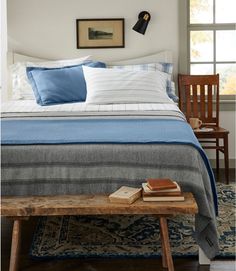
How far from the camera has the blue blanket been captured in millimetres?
2402

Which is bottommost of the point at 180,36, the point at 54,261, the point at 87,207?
the point at 54,261

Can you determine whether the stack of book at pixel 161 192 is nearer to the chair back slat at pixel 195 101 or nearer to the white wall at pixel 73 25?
the chair back slat at pixel 195 101

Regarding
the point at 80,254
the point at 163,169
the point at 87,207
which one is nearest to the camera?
the point at 87,207

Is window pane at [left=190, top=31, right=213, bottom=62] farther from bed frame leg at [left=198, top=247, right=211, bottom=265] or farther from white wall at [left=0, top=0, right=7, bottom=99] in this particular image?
bed frame leg at [left=198, top=247, right=211, bottom=265]

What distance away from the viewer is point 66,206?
211 cm

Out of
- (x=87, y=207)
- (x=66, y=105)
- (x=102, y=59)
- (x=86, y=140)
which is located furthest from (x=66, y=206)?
(x=102, y=59)

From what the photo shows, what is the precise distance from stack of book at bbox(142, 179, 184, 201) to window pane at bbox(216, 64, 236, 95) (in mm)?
2846

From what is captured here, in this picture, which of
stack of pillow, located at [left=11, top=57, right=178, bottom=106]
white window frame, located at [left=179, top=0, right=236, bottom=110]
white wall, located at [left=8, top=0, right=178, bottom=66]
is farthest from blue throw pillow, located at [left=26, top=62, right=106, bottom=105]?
white window frame, located at [left=179, top=0, right=236, bottom=110]

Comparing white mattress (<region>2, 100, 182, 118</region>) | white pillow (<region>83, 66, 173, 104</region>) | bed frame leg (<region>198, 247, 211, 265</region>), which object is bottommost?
bed frame leg (<region>198, 247, 211, 265</region>)

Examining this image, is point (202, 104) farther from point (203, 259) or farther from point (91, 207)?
point (91, 207)

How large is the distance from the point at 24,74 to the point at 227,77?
6.69ft

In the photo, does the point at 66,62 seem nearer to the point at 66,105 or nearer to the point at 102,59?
the point at 102,59

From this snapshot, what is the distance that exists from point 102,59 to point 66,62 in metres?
0.41

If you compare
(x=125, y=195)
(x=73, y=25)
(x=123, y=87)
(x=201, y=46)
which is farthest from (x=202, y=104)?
(x=125, y=195)
